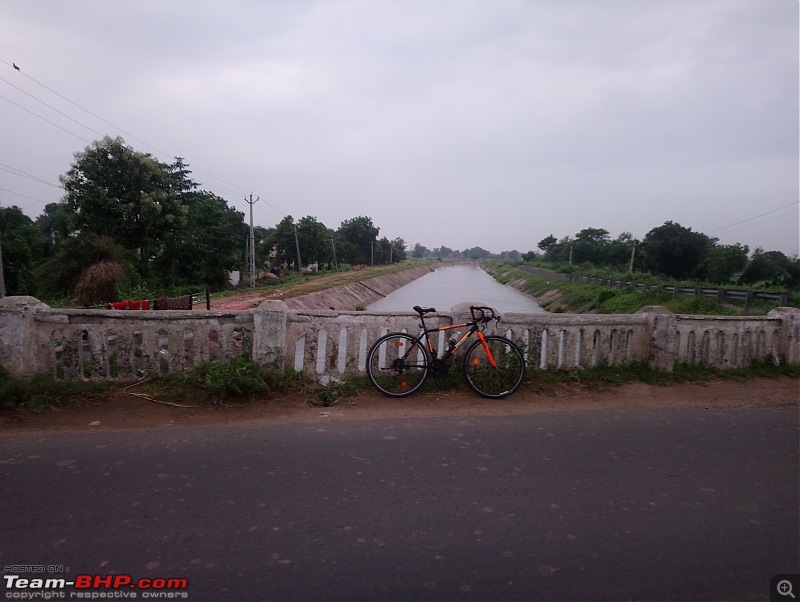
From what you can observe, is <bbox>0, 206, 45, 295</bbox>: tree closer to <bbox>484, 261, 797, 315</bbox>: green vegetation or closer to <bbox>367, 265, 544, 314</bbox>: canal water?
<bbox>367, 265, 544, 314</bbox>: canal water

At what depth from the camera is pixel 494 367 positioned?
16.0ft

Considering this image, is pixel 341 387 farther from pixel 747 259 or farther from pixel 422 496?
pixel 747 259

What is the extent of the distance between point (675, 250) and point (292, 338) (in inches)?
1926

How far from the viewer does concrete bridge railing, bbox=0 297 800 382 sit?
4562mm

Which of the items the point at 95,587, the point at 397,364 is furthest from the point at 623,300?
the point at 95,587

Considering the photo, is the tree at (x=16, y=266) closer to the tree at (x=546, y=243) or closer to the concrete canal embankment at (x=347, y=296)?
the concrete canal embankment at (x=347, y=296)

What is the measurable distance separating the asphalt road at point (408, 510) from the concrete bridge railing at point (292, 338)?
110 cm

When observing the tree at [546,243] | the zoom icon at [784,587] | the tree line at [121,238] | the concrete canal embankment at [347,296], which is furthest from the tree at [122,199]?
the tree at [546,243]

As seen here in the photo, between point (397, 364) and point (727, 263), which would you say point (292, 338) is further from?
point (727, 263)

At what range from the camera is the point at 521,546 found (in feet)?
7.77

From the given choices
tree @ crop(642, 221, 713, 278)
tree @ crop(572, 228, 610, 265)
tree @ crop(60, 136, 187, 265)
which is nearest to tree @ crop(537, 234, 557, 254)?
tree @ crop(572, 228, 610, 265)

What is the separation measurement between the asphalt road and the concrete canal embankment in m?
11.7

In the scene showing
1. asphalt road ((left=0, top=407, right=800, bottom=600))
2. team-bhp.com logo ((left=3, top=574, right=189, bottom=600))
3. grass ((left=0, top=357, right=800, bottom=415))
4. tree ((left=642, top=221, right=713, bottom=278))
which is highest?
tree ((left=642, top=221, right=713, bottom=278))

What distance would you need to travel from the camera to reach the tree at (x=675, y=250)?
144 ft
